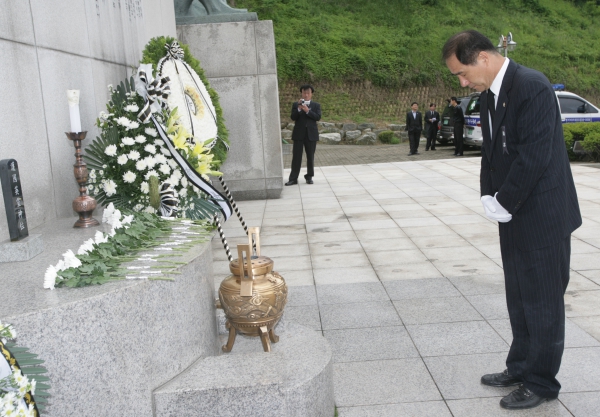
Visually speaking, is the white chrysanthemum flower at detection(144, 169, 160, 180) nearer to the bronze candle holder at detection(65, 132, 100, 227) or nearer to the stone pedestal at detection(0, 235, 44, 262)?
the bronze candle holder at detection(65, 132, 100, 227)

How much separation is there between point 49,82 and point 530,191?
123 inches

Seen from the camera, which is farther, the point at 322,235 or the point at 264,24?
the point at 264,24

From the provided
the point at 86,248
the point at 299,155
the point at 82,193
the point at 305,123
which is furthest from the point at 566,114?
the point at 86,248

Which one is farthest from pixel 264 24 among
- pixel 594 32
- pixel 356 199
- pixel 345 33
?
pixel 594 32

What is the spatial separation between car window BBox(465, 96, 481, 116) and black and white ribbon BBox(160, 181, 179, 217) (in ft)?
48.8

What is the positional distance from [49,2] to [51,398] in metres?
2.91

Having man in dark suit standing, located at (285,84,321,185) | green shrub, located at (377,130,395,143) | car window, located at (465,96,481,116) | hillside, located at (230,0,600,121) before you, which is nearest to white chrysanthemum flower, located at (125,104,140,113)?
man in dark suit standing, located at (285,84,321,185)

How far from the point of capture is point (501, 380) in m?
3.21

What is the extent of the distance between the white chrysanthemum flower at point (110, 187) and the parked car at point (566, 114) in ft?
46.7

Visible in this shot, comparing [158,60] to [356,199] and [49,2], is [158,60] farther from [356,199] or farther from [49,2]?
[356,199]

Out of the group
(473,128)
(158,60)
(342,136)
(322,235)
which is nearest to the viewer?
(158,60)

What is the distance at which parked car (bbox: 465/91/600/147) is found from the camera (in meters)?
16.7

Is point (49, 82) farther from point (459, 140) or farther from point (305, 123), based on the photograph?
point (459, 140)

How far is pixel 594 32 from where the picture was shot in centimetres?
3781
